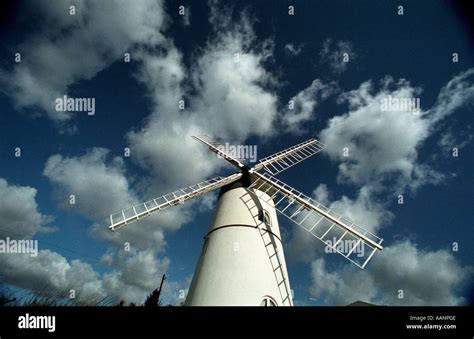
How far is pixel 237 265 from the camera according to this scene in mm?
10195

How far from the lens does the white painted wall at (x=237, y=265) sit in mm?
9703

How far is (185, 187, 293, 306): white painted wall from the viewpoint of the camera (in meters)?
9.70

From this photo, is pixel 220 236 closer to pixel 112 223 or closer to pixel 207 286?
pixel 207 286

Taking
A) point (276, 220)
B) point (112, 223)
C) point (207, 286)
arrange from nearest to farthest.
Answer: point (207, 286), point (112, 223), point (276, 220)
